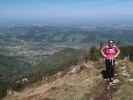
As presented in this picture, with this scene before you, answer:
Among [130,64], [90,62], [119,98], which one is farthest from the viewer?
[90,62]

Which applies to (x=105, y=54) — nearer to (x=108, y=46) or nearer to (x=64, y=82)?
(x=108, y=46)

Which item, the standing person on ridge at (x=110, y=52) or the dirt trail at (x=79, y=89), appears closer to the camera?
the standing person on ridge at (x=110, y=52)

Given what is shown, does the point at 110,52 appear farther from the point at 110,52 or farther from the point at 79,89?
the point at 79,89

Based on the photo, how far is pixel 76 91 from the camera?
Answer: 110 feet

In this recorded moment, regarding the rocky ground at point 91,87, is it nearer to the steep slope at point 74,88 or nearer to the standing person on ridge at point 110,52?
the steep slope at point 74,88

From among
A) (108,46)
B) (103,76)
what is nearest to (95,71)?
(103,76)

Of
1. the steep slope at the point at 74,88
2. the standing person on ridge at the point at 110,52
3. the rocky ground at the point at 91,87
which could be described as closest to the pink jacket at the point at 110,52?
the standing person on ridge at the point at 110,52

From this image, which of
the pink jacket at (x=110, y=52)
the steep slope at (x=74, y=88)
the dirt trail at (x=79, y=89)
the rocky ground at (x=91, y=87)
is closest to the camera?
the pink jacket at (x=110, y=52)

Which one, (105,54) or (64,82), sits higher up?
(105,54)

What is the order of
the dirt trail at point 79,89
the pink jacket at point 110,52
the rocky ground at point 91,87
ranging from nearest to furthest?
A: the pink jacket at point 110,52
the rocky ground at point 91,87
the dirt trail at point 79,89

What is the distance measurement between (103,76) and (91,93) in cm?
419

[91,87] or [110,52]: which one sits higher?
[110,52]

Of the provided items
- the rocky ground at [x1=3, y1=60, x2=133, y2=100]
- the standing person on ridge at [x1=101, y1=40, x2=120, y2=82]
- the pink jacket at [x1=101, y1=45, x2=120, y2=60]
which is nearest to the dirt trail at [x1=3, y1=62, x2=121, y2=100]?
the rocky ground at [x1=3, y1=60, x2=133, y2=100]

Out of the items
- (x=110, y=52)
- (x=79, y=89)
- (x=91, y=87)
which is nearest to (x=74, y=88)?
(x=79, y=89)
